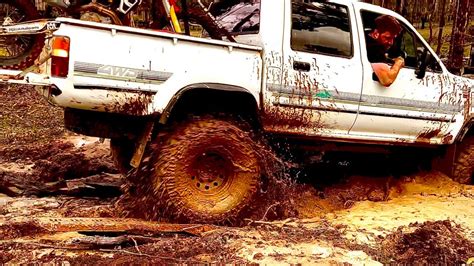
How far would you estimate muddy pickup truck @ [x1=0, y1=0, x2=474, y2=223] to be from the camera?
4.02 meters

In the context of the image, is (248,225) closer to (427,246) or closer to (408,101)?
(427,246)

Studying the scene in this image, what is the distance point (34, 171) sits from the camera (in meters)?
6.58

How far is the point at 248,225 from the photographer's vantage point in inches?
182

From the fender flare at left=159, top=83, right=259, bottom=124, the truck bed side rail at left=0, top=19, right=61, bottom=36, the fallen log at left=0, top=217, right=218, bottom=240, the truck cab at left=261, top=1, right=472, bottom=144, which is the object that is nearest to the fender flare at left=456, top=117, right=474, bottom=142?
the truck cab at left=261, top=1, right=472, bottom=144

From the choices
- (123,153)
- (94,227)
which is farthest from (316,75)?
(94,227)

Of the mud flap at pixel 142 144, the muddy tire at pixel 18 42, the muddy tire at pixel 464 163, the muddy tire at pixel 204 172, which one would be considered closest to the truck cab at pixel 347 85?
the muddy tire at pixel 464 163

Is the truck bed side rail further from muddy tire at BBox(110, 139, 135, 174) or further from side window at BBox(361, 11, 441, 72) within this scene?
side window at BBox(361, 11, 441, 72)

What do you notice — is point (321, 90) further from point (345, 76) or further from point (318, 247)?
point (318, 247)

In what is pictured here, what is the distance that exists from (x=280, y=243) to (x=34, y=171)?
3848mm

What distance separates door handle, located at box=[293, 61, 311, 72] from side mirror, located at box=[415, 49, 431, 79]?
148 centimetres

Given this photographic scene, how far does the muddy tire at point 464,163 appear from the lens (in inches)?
250

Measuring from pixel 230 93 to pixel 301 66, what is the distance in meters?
0.77

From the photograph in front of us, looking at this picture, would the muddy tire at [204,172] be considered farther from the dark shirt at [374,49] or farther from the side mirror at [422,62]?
the side mirror at [422,62]

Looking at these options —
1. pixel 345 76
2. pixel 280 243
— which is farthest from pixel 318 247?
pixel 345 76
